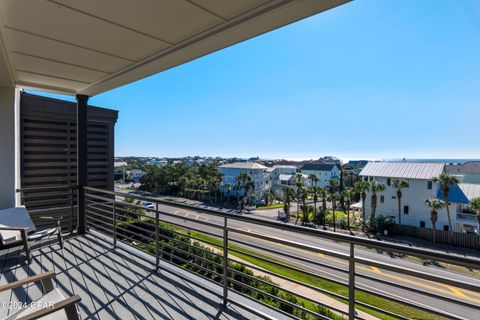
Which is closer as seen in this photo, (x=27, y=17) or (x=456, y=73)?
(x=27, y=17)

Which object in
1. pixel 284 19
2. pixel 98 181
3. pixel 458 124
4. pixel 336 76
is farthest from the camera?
pixel 458 124

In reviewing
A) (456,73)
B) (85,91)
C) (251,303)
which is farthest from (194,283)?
(456,73)

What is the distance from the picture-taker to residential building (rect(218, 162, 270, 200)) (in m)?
41.1

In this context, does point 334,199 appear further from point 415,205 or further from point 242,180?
point 242,180

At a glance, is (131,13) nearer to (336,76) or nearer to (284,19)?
(284,19)

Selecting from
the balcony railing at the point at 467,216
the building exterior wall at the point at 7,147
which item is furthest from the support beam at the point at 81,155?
the balcony railing at the point at 467,216

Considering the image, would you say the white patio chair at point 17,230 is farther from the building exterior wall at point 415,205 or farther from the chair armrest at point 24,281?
the building exterior wall at point 415,205

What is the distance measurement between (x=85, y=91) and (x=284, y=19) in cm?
365

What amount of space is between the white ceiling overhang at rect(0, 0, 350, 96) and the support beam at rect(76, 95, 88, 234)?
39.6 inches

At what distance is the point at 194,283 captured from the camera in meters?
2.52

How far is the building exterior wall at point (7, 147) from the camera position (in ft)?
12.6

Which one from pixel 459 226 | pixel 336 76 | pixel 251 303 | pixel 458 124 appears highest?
pixel 336 76

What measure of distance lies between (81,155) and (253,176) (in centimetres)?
3728

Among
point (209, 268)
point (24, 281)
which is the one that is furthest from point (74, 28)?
point (209, 268)
